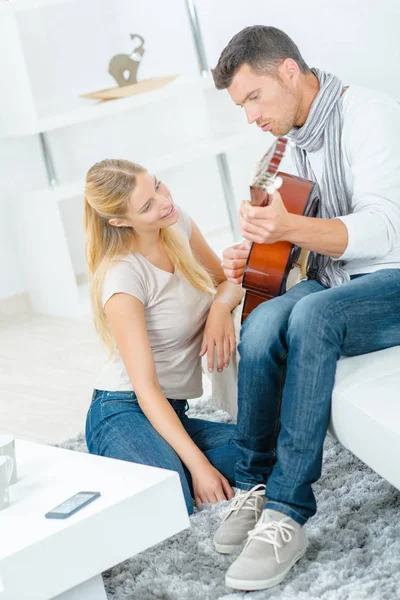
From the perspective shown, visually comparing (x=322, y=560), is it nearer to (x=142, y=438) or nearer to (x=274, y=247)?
(x=142, y=438)

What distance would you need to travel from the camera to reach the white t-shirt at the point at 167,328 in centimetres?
203

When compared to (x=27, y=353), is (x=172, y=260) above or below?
above

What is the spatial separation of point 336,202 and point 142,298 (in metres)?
0.47

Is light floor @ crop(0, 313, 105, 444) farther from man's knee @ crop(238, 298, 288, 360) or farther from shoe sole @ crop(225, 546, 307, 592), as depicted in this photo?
shoe sole @ crop(225, 546, 307, 592)

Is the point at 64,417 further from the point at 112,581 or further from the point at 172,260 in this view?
the point at 112,581

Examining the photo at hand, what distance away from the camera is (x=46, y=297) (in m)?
4.34

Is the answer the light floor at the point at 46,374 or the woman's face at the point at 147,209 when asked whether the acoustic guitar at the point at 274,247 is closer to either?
the woman's face at the point at 147,209

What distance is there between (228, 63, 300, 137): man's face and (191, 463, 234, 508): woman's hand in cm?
75

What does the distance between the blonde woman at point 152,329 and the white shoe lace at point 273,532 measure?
292mm

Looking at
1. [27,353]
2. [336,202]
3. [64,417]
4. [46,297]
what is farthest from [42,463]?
[46,297]

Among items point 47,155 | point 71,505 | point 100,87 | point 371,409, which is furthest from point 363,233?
point 100,87

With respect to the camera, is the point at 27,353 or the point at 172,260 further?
the point at 27,353

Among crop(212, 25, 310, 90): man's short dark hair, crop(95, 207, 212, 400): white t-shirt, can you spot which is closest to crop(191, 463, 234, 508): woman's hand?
crop(95, 207, 212, 400): white t-shirt

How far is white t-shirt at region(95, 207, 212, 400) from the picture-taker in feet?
6.67
